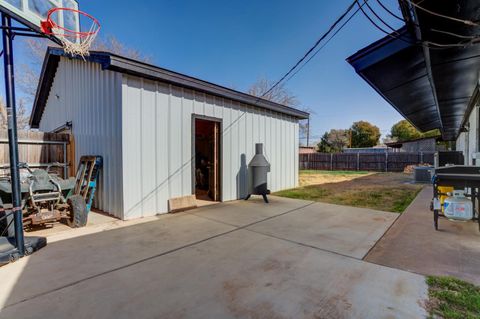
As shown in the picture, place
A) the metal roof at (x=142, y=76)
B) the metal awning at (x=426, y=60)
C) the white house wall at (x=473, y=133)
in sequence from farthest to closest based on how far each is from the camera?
the white house wall at (x=473, y=133), the metal roof at (x=142, y=76), the metal awning at (x=426, y=60)

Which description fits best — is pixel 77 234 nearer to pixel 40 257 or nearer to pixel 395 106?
pixel 40 257

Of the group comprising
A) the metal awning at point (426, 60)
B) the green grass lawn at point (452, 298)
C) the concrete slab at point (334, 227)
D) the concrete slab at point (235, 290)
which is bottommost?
the concrete slab at point (334, 227)

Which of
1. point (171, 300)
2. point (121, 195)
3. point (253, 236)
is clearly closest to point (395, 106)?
point (253, 236)

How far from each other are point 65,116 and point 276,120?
6.58 metres

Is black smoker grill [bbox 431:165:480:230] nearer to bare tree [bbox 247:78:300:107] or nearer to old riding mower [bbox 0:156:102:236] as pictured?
old riding mower [bbox 0:156:102:236]

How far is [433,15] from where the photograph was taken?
72.7 inches

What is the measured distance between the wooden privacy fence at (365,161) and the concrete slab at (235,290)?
18544mm

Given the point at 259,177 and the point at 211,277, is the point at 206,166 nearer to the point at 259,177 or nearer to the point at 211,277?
the point at 259,177

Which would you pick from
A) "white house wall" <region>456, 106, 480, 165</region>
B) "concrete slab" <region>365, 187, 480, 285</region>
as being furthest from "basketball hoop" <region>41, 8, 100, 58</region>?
"white house wall" <region>456, 106, 480, 165</region>

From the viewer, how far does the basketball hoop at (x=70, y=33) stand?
317 centimetres

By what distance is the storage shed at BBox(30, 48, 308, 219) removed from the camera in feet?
14.6

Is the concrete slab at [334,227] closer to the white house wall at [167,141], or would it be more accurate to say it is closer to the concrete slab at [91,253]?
the concrete slab at [91,253]

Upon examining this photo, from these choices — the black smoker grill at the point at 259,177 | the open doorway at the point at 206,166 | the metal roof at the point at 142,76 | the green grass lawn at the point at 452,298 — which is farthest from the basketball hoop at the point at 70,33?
the green grass lawn at the point at 452,298

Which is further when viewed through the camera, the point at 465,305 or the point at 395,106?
the point at 395,106
